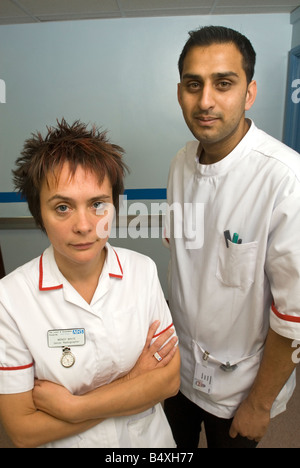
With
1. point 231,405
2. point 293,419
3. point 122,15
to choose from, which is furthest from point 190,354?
point 122,15

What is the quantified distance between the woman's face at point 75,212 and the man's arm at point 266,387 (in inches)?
28.1

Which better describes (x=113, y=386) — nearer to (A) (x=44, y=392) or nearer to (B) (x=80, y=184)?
(A) (x=44, y=392)

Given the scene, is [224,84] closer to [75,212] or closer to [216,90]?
[216,90]

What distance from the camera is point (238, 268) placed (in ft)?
3.79

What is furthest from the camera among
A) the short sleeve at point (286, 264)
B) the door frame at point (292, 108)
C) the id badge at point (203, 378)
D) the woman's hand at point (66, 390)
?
the door frame at point (292, 108)

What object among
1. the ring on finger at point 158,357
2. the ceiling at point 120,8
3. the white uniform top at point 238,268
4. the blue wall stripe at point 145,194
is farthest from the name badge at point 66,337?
the ceiling at point 120,8

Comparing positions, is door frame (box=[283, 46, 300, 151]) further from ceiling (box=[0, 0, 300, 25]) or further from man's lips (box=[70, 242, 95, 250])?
man's lips (box=[70, 242, 95, 250])

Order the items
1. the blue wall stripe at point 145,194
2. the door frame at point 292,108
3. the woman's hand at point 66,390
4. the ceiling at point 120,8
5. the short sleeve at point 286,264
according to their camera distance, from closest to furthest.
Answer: the woman's hand at point 66,390 → the short sleeve at point 286,264 → the ceiling at point 120,8 → the door frame at point 292,108 → the blue wall stripe at point 145,194

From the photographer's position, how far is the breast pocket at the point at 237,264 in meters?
1.13

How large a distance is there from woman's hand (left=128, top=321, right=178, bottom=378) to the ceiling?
2676mm

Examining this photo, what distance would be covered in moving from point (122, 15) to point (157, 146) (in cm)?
118

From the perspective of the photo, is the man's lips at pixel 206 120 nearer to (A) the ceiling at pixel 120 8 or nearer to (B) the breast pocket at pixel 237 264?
(B) the breast pocket at pixel 237 264

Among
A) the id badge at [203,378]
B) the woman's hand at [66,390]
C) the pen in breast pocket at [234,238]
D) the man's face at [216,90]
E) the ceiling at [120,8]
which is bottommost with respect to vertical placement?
the id badge at [203,378]

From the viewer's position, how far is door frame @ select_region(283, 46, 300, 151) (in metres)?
2.95
